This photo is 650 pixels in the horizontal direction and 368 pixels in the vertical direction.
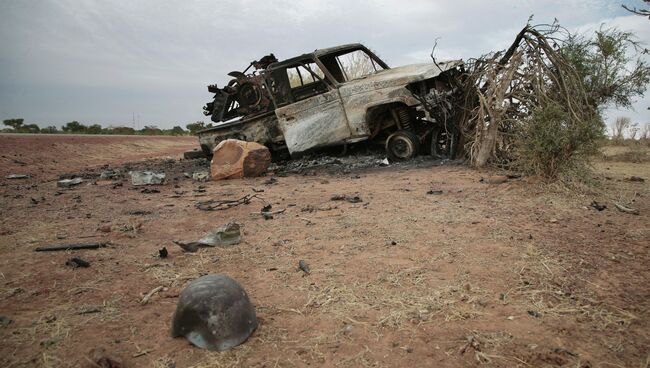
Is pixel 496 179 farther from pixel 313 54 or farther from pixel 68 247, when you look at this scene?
pixel 68 247

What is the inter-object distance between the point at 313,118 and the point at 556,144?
4.23 meters

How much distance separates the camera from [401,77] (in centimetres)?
686

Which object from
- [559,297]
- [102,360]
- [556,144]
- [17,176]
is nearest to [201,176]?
[17,176]

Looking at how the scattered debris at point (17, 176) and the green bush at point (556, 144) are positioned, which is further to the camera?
the scattered debris at point (17, 176)

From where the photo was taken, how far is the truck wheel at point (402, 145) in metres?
7.37

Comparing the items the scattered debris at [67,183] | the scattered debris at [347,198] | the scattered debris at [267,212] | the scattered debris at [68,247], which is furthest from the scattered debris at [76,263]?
the scattered debris at [67,183]

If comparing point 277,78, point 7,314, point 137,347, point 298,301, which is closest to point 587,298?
point 298,301

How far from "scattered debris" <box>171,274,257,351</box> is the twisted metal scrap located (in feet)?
16.6

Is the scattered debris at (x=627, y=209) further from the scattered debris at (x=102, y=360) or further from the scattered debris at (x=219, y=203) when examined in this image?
the scattered debris at (x=102, y=360)

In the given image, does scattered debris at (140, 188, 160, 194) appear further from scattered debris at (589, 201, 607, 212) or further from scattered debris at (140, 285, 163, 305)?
scattered debris at (589, 201, 607, 212)

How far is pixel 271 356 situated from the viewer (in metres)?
1.92

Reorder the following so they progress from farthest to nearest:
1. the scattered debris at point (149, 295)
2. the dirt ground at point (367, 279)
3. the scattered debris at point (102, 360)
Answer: the scattered debris at point (149, 295) → the dirt ground at point (367, 279) → the scattered debris at point (102, 360)

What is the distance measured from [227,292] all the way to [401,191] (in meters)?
3.46

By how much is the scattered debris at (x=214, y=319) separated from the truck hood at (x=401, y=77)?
5515 millimetres
